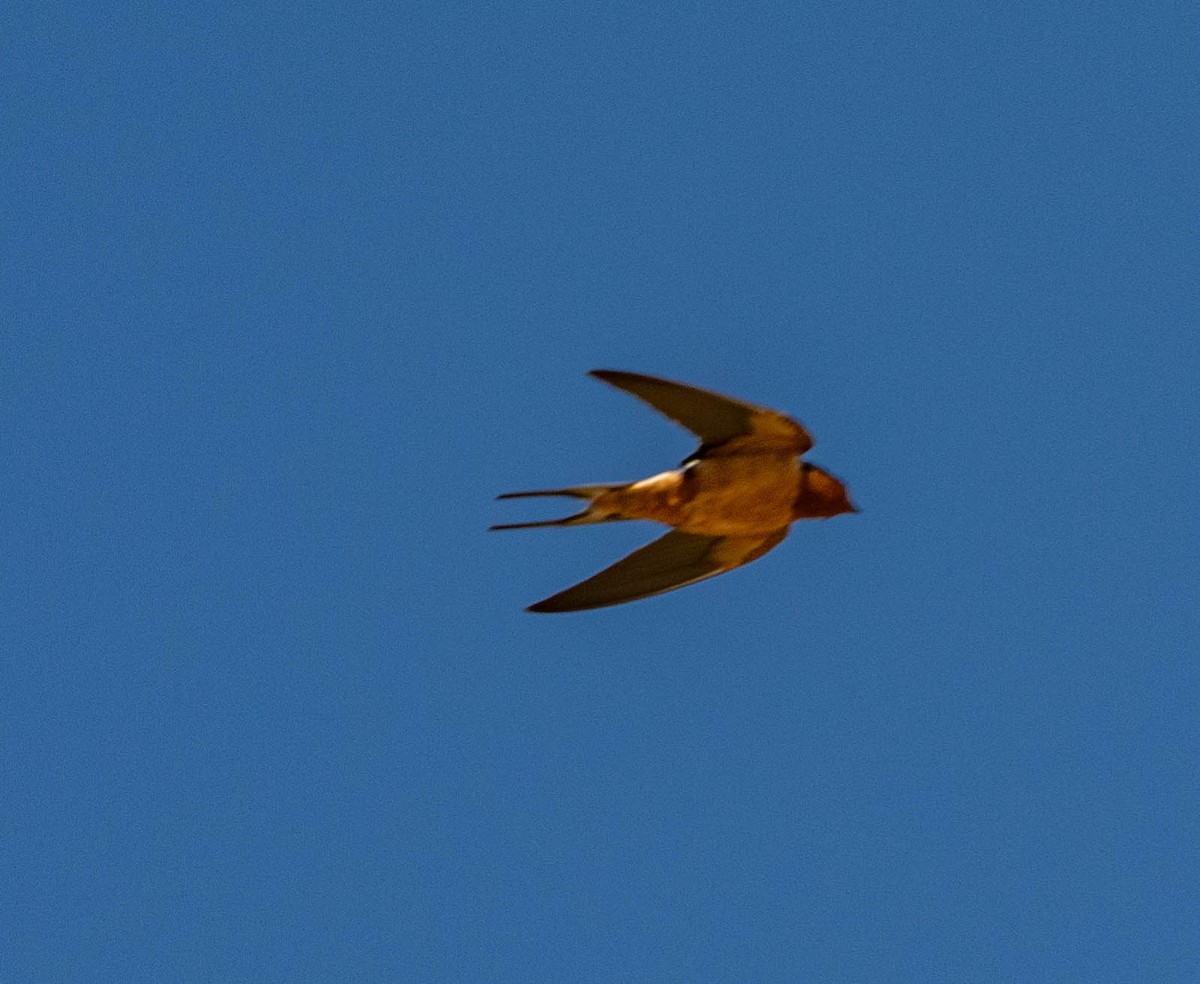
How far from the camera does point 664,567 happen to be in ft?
41.4

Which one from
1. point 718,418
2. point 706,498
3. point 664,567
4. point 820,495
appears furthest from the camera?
point 664,567

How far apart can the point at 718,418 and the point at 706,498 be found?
63cm

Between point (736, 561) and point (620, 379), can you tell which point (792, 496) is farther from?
point (620, 379)

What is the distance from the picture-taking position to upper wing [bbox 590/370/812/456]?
418 inches

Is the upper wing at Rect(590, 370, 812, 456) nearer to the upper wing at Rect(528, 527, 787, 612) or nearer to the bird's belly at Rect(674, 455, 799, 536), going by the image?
the bird's belly at Rect(674, 455, 799, 536)

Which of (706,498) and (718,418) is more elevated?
(718,418)

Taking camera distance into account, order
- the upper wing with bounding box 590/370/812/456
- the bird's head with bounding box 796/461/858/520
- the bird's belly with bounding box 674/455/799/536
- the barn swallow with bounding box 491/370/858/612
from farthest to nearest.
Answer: the bird's head with bounding box 796/461/858/520 < the bird's belly with bounding box 674/455/799/536 < the barn swallow with bounding box 491/370/858/612 < the upper wing with bounding box 590/370/812/456

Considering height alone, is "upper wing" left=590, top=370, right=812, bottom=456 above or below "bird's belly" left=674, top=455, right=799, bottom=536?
above

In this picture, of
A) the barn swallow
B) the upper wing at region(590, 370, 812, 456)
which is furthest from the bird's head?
the upper wing at region(590, 370, 812, 456)

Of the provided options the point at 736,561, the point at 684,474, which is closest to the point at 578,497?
the point at 684,474

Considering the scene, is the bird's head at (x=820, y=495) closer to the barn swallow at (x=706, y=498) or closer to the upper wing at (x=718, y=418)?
the barn swallow at (x=706, y=498)

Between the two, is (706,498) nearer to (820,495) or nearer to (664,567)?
(820,495)

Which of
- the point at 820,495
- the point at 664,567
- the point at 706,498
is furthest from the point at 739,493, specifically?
the point at 664,567

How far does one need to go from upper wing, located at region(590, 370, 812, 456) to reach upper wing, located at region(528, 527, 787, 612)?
106 centimetres
